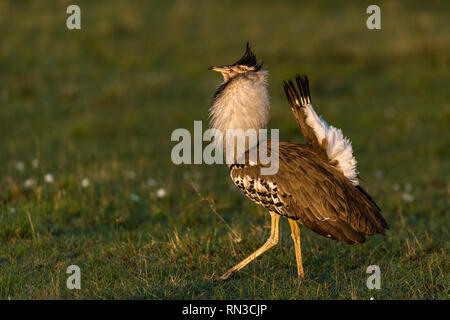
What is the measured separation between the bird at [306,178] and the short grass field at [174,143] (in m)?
0.47

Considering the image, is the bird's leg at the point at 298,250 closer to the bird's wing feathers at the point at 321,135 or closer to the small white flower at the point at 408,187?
the bird's wing feathers at the point at 321,135

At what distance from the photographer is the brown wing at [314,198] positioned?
4.82 m

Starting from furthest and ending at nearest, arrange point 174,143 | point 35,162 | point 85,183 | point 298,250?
point 174,143 < point 35,162 < point 85,183 < point 298,250

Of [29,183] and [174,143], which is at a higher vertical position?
[174,143]

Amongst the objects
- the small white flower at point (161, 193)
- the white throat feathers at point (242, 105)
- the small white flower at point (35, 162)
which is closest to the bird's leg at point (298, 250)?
the white throat feathers at point (242, 105)

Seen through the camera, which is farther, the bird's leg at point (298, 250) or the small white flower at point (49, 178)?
the small white flower at point (49, 178)

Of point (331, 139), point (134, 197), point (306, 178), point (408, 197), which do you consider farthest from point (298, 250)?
point (408, 197)

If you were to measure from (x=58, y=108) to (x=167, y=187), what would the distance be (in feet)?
14.7

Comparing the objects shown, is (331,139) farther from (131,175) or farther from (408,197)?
(131,175)

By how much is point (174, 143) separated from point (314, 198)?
18.1 ft

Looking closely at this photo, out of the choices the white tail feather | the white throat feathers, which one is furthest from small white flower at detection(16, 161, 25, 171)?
the white tail feather

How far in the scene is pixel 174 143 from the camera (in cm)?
1012

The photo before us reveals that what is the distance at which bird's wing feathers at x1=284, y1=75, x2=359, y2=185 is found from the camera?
16.1 ft
